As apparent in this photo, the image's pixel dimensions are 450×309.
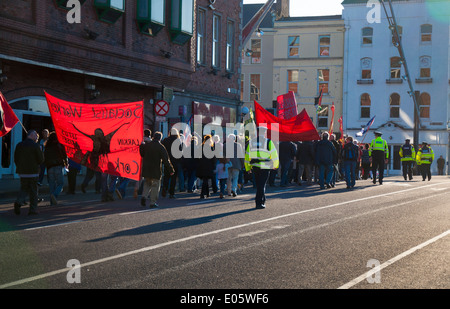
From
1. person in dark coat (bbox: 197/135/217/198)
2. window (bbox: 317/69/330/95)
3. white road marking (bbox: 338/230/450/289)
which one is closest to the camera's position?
white road marking (bbox: 338/230/450/289)

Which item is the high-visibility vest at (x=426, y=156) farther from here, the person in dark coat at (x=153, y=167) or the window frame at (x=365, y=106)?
the window frame at (x=365, y=106)

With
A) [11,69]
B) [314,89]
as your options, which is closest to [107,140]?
[11,69]

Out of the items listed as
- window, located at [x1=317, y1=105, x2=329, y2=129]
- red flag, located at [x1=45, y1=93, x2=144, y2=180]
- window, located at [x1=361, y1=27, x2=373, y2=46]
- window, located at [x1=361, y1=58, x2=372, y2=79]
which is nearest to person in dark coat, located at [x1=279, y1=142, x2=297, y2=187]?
red flag, located at [x1=45, y1=93, x2=144, y2=180]

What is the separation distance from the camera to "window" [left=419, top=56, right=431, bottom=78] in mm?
55562

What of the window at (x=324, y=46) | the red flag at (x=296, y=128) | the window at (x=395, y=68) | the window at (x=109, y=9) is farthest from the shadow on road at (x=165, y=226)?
the window at (x=395, y=68)

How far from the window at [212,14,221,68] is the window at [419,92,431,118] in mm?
26960

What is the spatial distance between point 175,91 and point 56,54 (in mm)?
8277

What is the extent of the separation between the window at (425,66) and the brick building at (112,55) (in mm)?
26341

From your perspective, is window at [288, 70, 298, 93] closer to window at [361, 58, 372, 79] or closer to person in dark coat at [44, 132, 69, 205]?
window at [361, 58, 372, 79]

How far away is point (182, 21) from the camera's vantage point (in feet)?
92.2

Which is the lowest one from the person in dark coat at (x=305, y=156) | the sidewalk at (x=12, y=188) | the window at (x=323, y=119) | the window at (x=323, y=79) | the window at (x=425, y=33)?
the sidewalk at (x=12, y=188)

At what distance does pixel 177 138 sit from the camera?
19.2 metres

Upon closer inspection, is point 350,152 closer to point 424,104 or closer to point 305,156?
point 305,156

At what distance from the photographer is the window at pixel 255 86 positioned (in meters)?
56.6
